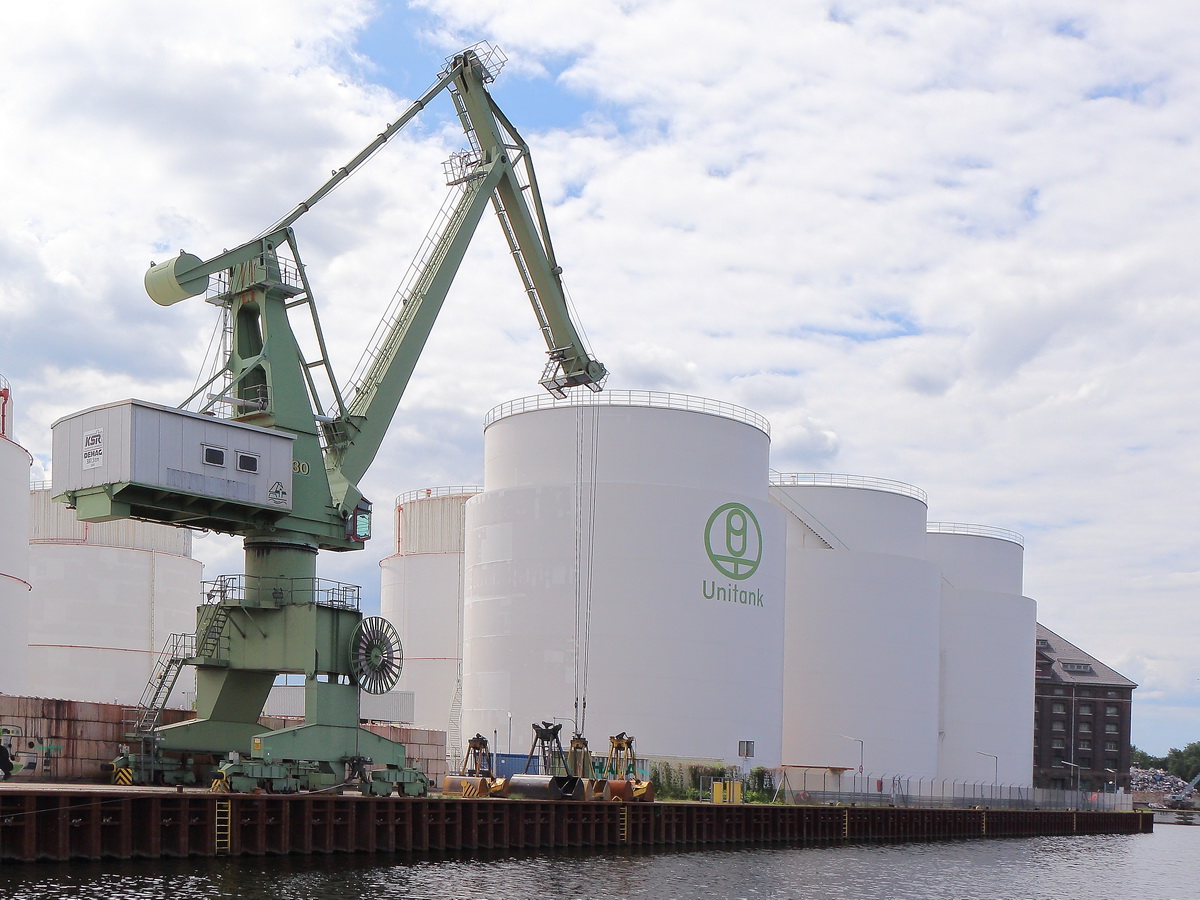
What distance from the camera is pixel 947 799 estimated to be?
74.8m

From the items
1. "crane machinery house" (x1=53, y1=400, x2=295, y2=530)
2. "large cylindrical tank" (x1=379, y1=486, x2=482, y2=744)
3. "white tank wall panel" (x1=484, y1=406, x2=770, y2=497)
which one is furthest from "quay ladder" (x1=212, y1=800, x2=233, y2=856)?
"large cylindrical tank" (x1=379, y1=486, x2=482, y2=744)

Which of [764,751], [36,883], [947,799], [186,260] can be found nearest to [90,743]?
[36,883]

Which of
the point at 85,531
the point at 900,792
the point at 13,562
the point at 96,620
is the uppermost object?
the point at 85,531

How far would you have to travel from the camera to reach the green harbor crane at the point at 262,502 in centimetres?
3484

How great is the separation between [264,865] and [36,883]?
20.4 feet

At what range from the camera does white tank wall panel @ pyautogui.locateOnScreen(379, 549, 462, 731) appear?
73.7 meters

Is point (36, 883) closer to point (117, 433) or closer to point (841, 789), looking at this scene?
point (117, 433)

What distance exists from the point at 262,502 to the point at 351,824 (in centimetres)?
876

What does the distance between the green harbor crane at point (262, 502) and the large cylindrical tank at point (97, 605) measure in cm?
3451

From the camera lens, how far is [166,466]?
34.7 metres

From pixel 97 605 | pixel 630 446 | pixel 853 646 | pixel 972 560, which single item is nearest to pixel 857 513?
pixel 853 646

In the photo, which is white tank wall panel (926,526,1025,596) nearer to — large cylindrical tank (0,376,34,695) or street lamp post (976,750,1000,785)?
street lamp post (976,750,1000,785)

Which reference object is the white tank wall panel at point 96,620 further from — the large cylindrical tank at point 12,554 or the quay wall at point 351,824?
the quay wall at point 351,824

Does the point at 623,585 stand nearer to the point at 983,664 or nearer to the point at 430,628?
the point at 430,628
